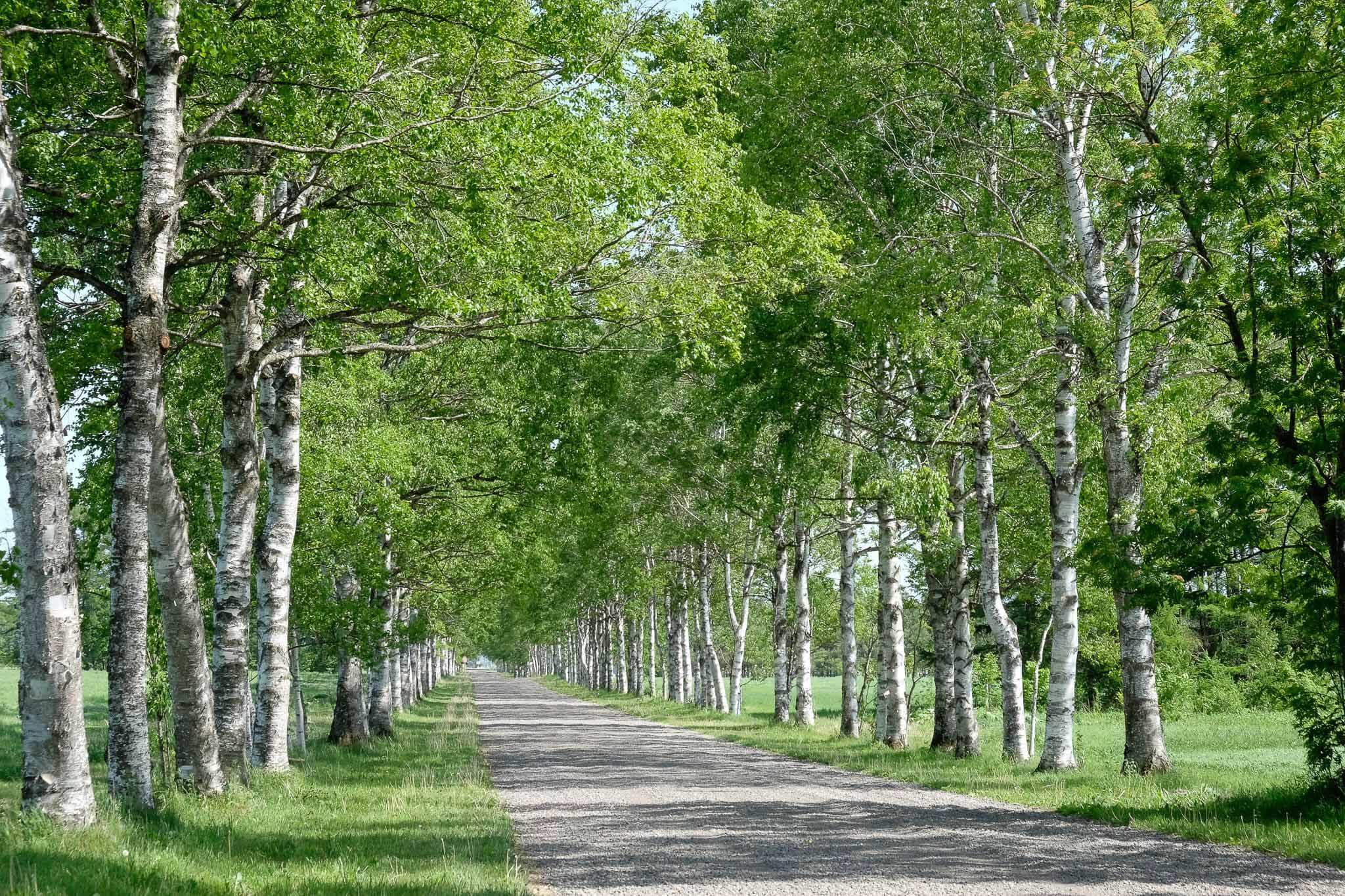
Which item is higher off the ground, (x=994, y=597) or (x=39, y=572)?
(x=39, y=572)

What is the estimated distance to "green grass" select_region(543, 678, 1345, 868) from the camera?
34.1 ft

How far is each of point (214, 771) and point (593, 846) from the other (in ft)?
15.0

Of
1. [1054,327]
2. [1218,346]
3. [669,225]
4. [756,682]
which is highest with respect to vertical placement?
[669,225]

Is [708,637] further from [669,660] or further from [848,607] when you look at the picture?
[848,607]

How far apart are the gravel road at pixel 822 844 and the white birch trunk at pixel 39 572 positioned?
3672 millimetres

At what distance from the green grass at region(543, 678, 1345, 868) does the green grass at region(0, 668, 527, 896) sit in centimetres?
669

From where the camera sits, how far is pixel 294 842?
395 inches

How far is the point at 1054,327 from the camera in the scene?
56.3 ft

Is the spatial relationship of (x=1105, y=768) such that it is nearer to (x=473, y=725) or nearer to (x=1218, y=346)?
(x=1218, y=346)

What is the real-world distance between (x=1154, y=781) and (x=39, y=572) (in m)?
13.2

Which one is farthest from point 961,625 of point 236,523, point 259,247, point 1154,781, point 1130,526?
point 259,247

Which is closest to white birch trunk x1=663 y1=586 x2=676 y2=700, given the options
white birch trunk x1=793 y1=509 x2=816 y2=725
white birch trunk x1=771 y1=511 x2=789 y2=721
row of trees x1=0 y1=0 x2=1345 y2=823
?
white birch trunk x1=771 y1=511 x2=789 y2=721

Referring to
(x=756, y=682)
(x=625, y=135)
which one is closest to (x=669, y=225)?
(x=625, y=135)

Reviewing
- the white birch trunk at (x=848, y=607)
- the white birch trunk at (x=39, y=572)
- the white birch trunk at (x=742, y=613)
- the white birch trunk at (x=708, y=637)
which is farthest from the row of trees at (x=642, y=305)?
the white birch trunk at (x=708, y=637)
